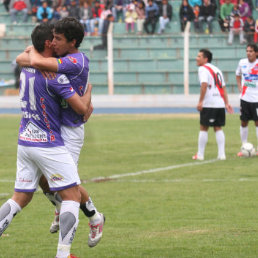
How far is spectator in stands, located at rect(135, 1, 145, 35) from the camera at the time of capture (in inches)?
1247

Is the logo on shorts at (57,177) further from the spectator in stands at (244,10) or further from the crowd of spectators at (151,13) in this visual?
the spectator in stands at (244,10)

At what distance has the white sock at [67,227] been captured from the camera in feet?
19.4

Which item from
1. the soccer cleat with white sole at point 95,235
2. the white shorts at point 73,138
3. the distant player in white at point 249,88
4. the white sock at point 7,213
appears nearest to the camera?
the white sock at point 7,213

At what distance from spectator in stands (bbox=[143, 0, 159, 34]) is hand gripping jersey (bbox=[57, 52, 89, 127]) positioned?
25477mm

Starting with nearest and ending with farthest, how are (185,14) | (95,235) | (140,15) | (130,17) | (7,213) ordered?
(7,213)
(95,235)
(185,14)
(140,15)
(130,17)

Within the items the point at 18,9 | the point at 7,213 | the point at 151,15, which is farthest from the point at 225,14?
the point at 7,213

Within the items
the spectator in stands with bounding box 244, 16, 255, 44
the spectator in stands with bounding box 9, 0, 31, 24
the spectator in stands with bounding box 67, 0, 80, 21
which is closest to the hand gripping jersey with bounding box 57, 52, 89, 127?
the spectator in stands with bounding box 244, 16, 255, 44

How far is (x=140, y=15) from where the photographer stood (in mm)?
31984

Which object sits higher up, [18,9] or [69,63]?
[69,63]

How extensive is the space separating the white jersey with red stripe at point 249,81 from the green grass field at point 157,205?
1.20 m

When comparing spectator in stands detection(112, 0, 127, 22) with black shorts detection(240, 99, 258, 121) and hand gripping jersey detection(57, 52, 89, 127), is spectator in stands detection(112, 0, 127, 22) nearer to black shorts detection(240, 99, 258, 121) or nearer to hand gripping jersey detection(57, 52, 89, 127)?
black shorts detection(240, 99, 258, 121)

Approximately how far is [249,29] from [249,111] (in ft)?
50.4

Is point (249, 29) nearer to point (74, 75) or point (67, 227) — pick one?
point (74, 75)

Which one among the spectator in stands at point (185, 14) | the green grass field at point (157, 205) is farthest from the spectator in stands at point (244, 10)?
the green grass field at point (157, 205)
